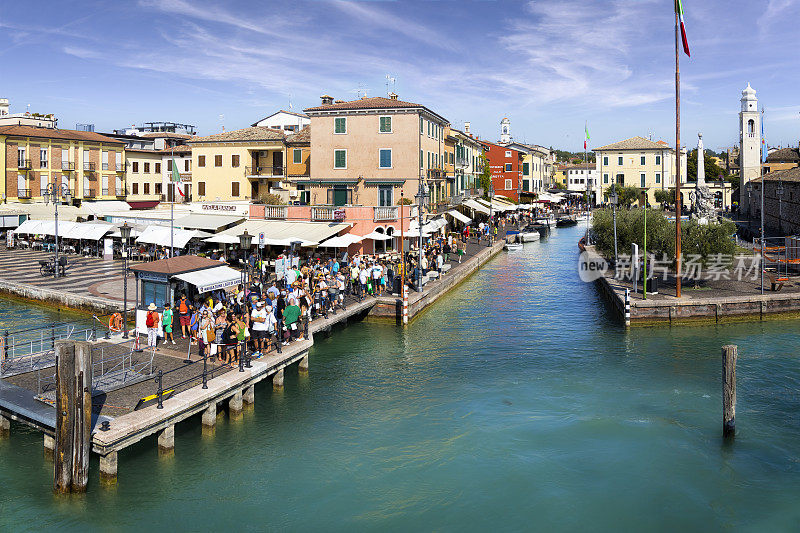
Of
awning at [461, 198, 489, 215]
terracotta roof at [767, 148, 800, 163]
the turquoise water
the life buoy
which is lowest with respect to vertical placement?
the turquoise water

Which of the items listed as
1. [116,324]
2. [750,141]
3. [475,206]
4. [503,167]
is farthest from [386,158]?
[750,141]

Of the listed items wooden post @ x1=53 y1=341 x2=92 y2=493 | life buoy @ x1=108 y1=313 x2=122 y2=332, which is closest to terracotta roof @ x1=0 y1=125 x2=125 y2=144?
life buoy @ x1=108 y1=313 x2=122 y2=332

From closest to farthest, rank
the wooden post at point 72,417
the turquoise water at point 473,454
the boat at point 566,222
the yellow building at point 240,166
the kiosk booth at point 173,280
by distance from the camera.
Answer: the wooden post at point 72,417, the turquoise water at point 473,454, the kiosk booth at point 173,280, the yellow building at point 240,166, the boat at point 566,222

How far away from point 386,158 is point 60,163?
3230cm

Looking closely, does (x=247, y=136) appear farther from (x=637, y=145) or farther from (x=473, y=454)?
(x=637, y=145)

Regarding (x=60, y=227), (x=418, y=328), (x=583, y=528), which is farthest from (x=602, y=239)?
(x=60, y=227)

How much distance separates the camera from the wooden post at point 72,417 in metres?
12.6

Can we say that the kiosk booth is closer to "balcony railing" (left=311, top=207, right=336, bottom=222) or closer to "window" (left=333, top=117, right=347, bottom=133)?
"balcony railing" (left=311, top=207, right=336, bottom=222)

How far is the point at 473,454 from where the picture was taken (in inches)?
619

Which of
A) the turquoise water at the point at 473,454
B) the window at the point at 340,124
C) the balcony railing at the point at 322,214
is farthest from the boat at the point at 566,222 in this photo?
the turquoise water at the point at 473,454

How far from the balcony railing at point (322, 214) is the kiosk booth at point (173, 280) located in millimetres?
18740

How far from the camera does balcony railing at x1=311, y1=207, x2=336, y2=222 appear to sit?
40125 millimetres

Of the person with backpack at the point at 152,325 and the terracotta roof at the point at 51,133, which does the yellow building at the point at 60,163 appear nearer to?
the terracotta roof at the point at 51,133

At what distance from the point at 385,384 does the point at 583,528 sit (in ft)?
29.7
